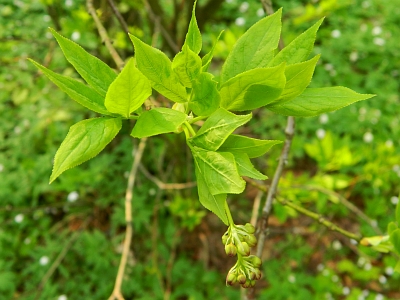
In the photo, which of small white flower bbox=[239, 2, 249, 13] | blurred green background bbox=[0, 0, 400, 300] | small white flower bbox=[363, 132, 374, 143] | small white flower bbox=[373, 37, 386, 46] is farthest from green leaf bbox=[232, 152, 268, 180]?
small white flower bbox=[239, 2, 249, 13]

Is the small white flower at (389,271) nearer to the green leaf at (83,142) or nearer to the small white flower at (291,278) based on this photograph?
the small white flower at (291,278)

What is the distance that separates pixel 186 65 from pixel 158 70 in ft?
0.15

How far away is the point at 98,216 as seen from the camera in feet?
9.71

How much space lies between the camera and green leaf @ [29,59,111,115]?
58 centimetres

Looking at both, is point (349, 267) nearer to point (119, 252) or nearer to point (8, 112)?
point (119, 252)

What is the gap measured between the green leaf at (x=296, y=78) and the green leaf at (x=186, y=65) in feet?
0.46

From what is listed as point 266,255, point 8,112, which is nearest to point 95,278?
point 266,255

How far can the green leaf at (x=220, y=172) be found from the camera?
50 centimetres

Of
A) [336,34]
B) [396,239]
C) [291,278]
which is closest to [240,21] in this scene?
[336,34]

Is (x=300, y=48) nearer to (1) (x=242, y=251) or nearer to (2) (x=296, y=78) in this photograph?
(2) (x=296, y=78)

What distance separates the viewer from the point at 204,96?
0.59m

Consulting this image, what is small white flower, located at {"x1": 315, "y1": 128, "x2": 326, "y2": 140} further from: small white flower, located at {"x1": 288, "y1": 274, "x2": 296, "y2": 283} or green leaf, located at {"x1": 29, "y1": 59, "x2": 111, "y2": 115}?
green leaf, located at {"x1": 29, "y1": 59, "x2": 111, "y2": 115}

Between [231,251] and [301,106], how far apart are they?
0.27 meters

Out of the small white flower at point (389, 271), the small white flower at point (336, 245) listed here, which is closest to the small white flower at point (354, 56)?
the small white flower at point (336, 245)
